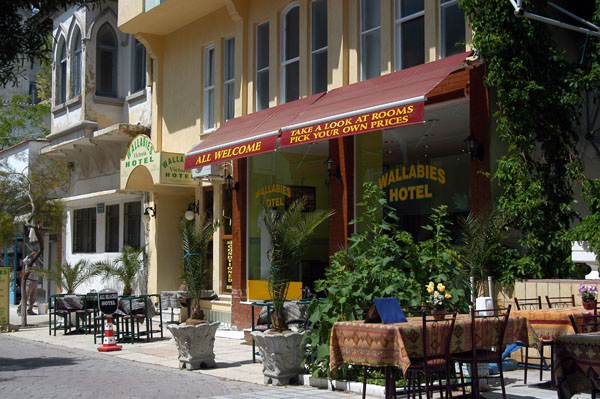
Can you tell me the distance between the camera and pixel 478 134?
11.6 metres

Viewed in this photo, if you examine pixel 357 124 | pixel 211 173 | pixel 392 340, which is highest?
pixel 357 124

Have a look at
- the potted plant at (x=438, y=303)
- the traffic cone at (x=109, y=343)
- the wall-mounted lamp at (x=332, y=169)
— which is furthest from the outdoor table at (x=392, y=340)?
the traffic cone at (x=109, y=343)

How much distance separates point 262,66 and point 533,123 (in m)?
7.40

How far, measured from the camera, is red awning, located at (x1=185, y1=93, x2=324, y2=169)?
44.9 feet

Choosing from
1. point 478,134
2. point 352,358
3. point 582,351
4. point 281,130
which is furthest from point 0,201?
point 582,351

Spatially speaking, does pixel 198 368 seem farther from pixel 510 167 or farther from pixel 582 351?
pixel 582 351

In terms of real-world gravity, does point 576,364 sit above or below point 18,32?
below

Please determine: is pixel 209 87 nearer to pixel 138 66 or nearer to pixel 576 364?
pixel 138 66

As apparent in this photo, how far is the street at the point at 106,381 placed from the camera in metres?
9.38

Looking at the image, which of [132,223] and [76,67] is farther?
[76,67]

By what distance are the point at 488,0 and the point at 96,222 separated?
1639 cm

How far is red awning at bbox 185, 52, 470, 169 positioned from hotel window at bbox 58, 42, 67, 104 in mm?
10564

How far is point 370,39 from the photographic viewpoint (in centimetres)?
1392

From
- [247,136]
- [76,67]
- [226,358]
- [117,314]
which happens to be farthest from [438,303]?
[76,67]
